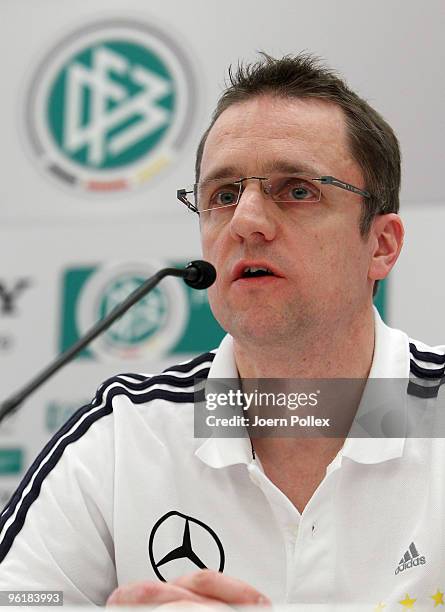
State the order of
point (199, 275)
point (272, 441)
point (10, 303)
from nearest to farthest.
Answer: point (199, 275) < point (272, 441) < point (10, 303)

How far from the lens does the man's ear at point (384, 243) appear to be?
5.00ft

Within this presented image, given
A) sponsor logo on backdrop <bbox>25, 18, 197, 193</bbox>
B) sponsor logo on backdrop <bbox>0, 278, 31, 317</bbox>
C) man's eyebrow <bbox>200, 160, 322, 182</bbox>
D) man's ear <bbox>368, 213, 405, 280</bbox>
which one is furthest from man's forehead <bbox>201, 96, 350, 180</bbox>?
sponsor logo on backdrop <bbox>0, 278, 31, 317</bbox>

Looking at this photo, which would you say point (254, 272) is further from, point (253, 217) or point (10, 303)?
point (10, 303)

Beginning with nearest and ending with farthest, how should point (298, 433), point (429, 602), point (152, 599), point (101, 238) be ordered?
point (152, 599)
point (429, 602)
point (298, 433)
point (101, 238)

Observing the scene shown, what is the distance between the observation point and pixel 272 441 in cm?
136

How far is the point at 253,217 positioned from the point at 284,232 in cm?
6

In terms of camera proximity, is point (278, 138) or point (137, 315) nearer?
point (278, 138)

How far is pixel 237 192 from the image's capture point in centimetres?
139

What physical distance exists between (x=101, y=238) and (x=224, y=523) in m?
1.34

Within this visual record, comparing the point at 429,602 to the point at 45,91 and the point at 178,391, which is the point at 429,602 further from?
the point at 45,91

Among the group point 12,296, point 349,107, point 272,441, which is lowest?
point 272,441

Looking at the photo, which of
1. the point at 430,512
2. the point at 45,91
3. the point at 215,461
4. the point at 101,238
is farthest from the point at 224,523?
the point at 45,91

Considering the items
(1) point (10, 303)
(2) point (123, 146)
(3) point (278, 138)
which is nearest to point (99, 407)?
(3) point (278, 138)

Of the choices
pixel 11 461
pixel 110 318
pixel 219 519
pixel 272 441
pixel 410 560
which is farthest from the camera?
pixel 11 461
